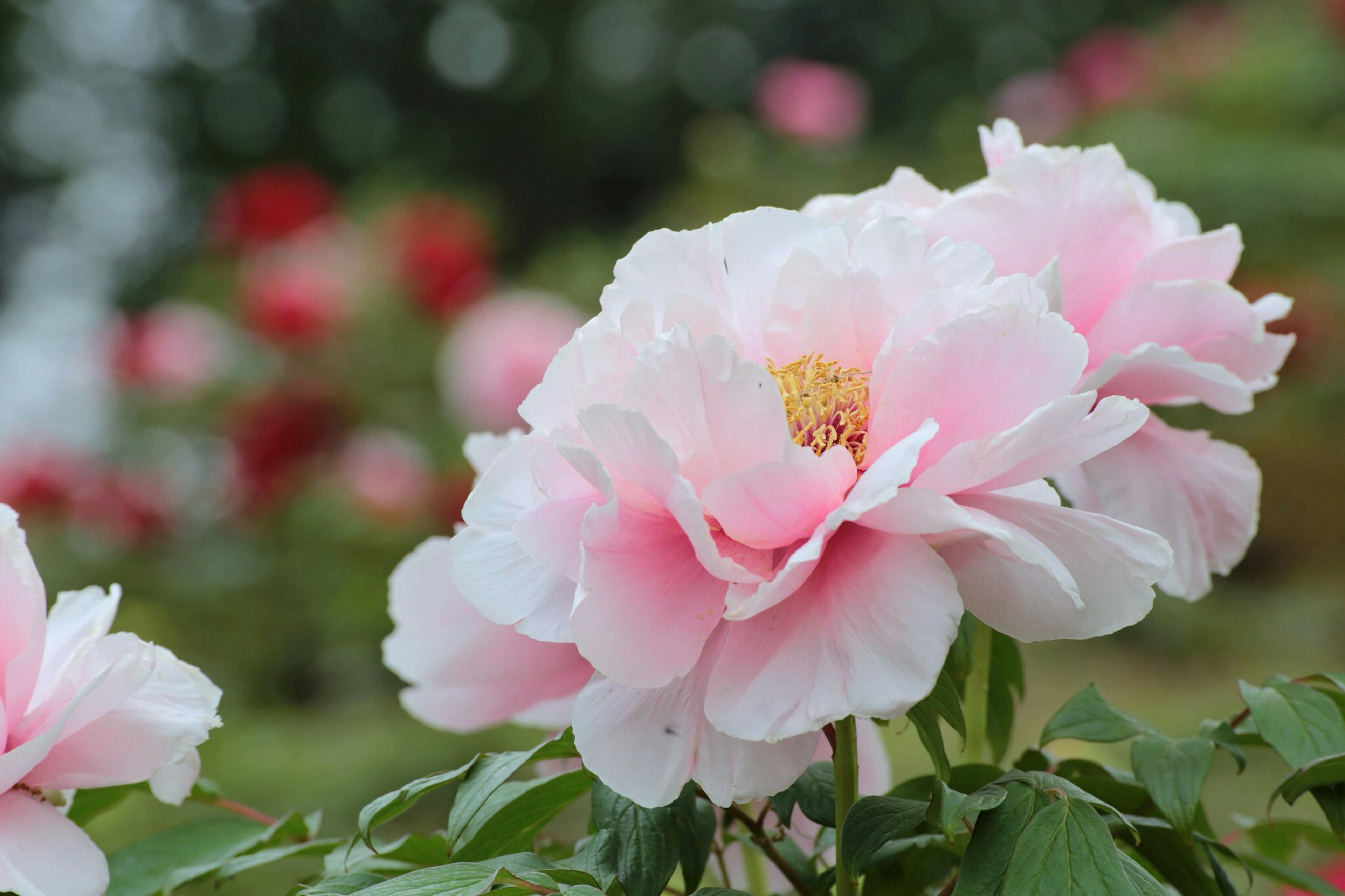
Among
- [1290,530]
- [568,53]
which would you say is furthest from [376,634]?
[568,53]

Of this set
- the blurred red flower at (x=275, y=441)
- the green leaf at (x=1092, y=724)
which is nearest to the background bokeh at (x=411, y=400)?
the blurred red flower at (x=275, y=441)

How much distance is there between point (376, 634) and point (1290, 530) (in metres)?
2.10

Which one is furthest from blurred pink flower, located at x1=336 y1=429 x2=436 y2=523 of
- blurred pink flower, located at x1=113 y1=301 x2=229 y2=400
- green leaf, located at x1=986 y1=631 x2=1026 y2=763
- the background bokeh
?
green leaf, located at x1=986 y1=631 x2=1026 y2=763

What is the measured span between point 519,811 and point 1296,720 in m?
0.24

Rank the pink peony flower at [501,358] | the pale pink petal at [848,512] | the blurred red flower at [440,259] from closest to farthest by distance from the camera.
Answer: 1. the pale pink petal at [848,512]
2. the pink peony flower at [501,358]
3. the blurred red flower at [440,259]

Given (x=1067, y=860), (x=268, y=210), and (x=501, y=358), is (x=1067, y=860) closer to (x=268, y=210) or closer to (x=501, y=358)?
(x=501, y=358)

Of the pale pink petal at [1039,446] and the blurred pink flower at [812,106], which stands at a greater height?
the pale pink petal at [1039,446]

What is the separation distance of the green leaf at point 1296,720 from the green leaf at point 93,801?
0.37m

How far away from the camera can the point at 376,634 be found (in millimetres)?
2061

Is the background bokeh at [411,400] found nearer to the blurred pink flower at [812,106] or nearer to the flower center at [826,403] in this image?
the blurred pink flower at [812,106]

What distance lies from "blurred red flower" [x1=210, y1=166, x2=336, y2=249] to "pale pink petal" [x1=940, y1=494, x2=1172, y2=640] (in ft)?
8.01

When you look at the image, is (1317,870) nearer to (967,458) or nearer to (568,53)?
(967,458)

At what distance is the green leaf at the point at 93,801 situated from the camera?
43cm

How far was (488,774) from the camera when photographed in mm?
361
